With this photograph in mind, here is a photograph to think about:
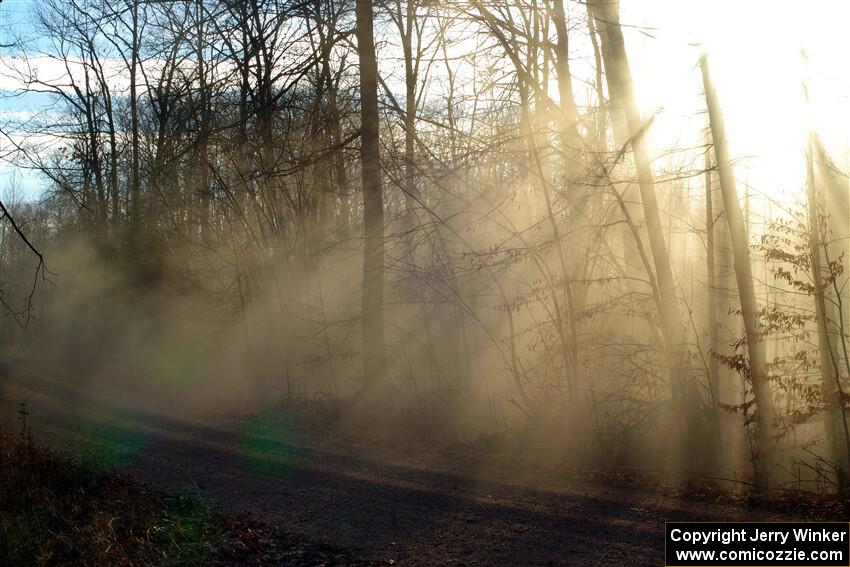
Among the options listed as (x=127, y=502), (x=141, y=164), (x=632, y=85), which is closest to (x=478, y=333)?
(x=632, y=85)

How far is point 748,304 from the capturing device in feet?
30.9

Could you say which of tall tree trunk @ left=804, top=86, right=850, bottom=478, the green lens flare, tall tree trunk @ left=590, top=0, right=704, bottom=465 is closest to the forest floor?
the green lens flare

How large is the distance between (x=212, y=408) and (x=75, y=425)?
4.46m

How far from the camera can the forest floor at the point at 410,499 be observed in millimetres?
6496

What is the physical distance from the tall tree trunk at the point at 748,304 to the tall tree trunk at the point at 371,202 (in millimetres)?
5813

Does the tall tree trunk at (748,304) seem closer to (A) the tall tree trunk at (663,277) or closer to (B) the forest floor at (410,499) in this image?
(A) the tall tree trunk at (663,277)

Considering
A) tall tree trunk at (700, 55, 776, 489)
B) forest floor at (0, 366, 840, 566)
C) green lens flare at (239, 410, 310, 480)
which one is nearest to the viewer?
forest floor at (0, 366, 840, 566)

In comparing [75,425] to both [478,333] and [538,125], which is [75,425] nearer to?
[478,333]

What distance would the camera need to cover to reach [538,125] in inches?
440

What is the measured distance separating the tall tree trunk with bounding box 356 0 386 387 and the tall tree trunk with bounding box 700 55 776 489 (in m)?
5.81

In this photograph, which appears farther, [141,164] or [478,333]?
[141,164]

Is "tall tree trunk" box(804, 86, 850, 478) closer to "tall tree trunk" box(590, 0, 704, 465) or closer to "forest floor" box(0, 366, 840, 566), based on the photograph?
"tall tree trunk" box(590, 0, 704, 465)

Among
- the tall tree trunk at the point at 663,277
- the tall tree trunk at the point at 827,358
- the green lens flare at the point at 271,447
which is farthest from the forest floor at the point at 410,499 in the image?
the tall tree trunk at the point at 827,358

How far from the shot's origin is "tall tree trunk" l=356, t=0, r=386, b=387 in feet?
44.8
